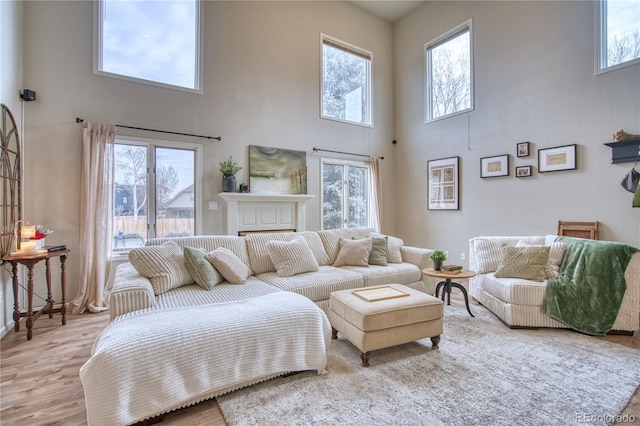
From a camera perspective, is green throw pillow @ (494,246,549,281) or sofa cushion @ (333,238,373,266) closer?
green throw pillow @ (494,246,549,281)

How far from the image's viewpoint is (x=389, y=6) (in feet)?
19.4

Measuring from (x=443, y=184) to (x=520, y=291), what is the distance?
2.92 metres

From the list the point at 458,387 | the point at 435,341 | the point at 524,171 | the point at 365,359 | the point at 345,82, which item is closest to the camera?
the point at 458,387

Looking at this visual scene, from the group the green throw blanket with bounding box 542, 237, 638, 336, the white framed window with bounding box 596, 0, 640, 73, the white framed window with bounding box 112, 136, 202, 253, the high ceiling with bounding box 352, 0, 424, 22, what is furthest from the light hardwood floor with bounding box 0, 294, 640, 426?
the high ceiling with bounding box 352, 0, 424, 22

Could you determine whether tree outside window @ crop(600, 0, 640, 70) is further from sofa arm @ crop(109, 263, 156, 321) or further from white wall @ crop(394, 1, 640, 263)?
sofa arm @ crop(109, 263, 156, 321)

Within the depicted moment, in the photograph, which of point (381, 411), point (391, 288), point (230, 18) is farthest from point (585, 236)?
point (230, 18)

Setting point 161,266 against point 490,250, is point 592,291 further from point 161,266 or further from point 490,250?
point 161,266

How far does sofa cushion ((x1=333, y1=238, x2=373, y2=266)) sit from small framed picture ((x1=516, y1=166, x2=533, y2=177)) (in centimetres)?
261

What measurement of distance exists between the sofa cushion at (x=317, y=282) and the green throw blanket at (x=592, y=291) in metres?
1.87

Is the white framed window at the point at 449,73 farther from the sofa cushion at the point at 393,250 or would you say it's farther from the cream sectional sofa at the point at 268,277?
the cream sectional sofa at the point at 268,277

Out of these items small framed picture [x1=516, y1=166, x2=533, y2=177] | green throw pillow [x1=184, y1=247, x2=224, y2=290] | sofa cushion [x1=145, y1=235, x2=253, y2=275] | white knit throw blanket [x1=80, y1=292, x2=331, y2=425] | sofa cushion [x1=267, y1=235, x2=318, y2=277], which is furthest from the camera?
small framed picture [x1=516, y1=166, x2=533, y2=177]

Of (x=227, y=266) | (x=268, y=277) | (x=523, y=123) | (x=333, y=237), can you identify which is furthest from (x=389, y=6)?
(x=227, y=266)

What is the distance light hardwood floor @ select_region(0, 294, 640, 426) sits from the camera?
5.59ft

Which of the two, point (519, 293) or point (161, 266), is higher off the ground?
point (161, 266)
